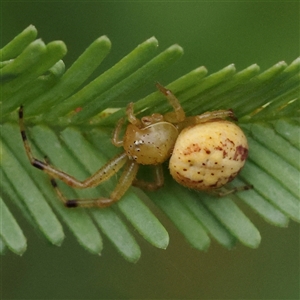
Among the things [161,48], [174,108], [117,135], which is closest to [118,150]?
[117,135]

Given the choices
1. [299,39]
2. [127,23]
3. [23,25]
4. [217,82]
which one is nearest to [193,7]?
[127,23]

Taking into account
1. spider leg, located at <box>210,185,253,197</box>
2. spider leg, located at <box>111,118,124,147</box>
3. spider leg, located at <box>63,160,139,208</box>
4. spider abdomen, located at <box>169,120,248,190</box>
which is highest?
spider leg, located at <box>111,118,124,147</box>

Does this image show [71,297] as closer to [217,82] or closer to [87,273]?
[87,273]

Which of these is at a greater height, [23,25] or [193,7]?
[23,25]

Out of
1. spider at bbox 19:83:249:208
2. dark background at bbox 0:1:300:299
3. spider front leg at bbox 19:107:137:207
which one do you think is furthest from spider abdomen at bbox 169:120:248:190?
dark background at bbox 0:1:300:299

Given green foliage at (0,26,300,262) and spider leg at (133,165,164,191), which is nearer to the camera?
green foliage at (0,26,300,262)

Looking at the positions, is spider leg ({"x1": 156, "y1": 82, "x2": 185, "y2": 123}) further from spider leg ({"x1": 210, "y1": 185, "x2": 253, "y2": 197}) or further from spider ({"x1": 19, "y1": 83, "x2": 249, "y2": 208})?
spider leg ({"x1": 210, "y1": 185, "x2": 253, "y2": 197})
